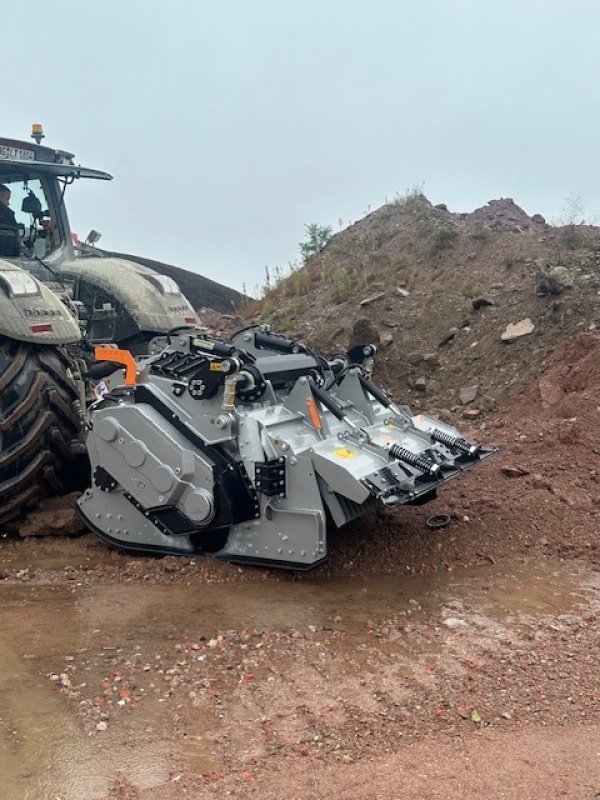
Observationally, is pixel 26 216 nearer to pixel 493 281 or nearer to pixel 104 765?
pixel 104 765

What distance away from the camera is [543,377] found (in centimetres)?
767

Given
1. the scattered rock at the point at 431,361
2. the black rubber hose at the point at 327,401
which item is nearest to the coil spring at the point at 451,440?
the black rubber hose at the point at 327,401

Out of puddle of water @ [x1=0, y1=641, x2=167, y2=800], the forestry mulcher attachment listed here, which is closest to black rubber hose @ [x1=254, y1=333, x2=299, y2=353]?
the forestry mulcher attachment

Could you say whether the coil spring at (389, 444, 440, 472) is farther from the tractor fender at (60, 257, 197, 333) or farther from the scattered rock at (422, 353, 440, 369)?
the scattered rock at (422, 353, 440, 369)

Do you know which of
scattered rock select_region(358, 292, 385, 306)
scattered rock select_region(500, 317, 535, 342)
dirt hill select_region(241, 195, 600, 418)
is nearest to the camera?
dirt hill select_region(241, 195, 600, 418)

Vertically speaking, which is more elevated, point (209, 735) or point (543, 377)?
point (543, 377)

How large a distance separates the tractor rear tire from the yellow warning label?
1.70m

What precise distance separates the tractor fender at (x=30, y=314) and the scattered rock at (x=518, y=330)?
526cm

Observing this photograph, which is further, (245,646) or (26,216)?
(26,216)

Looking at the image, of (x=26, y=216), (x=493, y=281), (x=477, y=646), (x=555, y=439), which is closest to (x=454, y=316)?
(x=493, y=281)

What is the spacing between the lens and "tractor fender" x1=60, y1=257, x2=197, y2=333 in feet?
19.8

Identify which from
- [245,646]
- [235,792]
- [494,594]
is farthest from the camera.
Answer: [494,594]

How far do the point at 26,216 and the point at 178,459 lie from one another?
3.27m

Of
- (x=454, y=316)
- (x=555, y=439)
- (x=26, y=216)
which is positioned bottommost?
(x=555, y=439)
